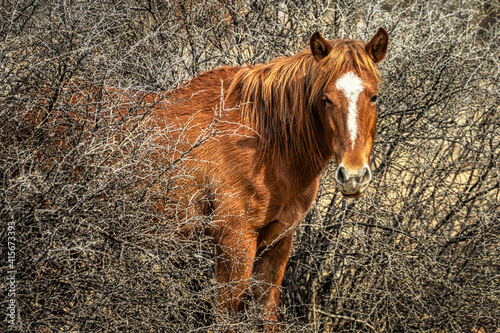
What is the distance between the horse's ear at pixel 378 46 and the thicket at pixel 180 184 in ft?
3.42

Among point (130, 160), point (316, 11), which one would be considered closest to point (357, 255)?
point (316, 11)

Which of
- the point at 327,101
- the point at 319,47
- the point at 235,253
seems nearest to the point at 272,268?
the point at 235,253

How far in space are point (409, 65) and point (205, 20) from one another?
6.44ft

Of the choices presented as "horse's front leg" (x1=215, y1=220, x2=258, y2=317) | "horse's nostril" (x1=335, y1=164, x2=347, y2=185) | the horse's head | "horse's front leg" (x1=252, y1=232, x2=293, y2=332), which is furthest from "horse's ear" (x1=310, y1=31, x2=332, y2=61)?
"horse's front leg" (x1=252, y1=232, x2=293, y2=332)

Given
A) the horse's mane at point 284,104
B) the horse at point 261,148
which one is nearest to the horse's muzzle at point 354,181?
the horse at point 261,148

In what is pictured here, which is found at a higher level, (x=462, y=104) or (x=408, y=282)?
(x=462, y=104)

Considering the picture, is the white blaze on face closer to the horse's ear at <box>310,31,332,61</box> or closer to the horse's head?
the horse's head

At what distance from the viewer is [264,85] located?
3496mm

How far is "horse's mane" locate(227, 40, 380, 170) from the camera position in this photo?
11.0 ft

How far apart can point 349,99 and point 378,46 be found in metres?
0.49

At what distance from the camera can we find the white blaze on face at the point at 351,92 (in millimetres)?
2896

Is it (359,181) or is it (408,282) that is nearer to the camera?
(359,181)

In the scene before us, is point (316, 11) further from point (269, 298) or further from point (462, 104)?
point (269, 298)

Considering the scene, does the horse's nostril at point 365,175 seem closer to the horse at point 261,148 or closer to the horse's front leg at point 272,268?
the horse at point 261,148
